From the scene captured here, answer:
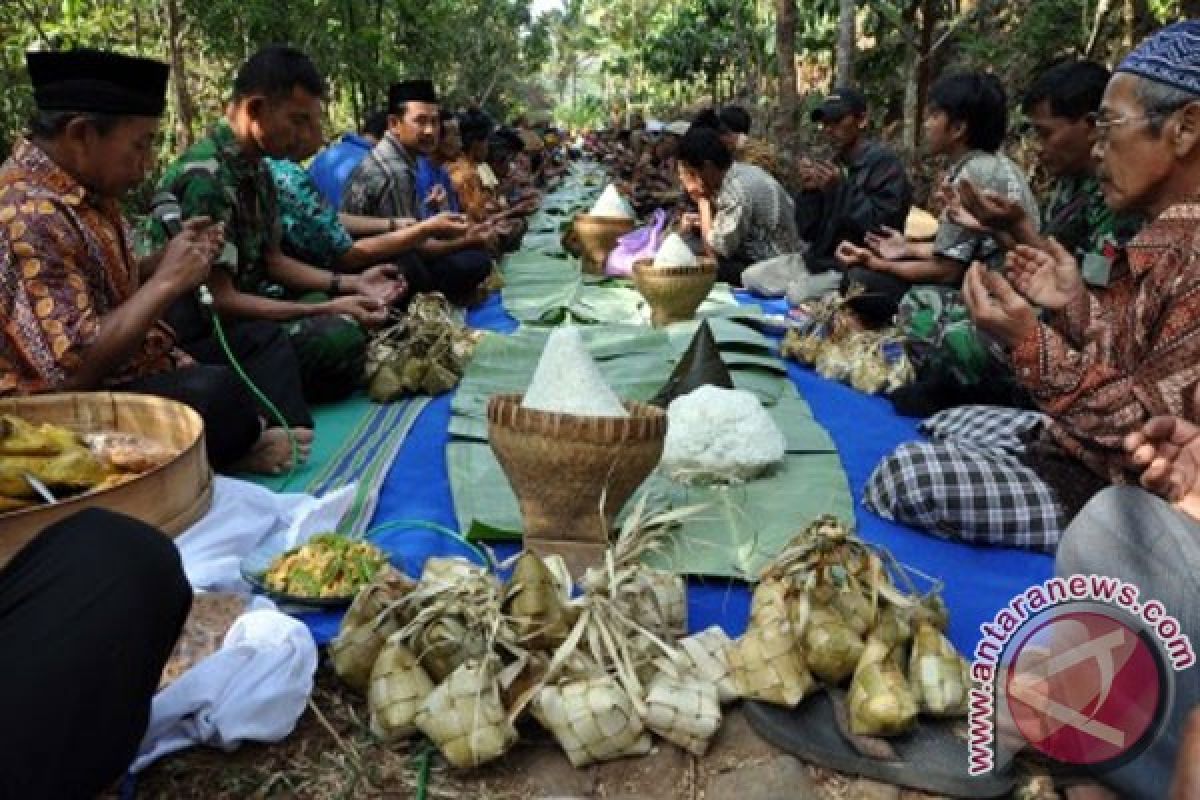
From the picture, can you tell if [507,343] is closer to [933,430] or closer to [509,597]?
[933,430]

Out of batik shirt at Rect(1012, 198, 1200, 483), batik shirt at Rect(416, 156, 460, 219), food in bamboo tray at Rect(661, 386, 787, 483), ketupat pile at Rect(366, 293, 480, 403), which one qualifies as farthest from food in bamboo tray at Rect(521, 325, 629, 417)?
batik shirt at Rect(416, 156, 460, 219)

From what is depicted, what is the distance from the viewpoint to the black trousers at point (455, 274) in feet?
19.1

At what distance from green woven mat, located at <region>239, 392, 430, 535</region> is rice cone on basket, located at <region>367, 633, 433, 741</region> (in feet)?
3.30

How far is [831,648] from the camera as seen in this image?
79.0 inches

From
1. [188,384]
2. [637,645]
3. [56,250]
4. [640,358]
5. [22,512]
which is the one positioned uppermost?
[56,250]

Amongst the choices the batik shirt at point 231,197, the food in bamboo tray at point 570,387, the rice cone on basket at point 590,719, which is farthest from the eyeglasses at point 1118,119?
the batik shirt at point 231,197

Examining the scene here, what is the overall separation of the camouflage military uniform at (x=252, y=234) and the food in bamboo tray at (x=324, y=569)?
5.10 feet

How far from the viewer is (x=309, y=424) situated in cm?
373

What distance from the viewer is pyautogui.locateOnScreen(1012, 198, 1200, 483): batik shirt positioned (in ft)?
6.51

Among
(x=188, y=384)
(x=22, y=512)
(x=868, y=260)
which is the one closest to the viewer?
(x=22, y=512)

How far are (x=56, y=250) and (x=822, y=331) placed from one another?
3601mm

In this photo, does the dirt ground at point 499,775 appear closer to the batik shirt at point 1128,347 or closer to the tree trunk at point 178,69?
the batik shirt at point 1128,347

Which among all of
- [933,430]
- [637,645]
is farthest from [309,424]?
[933,430]

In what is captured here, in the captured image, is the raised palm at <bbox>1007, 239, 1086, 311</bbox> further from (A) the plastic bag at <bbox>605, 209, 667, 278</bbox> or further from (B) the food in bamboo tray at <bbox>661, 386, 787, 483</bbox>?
(A) the plastic bag at <bbox>605, 209, 667, 278</bbox>
